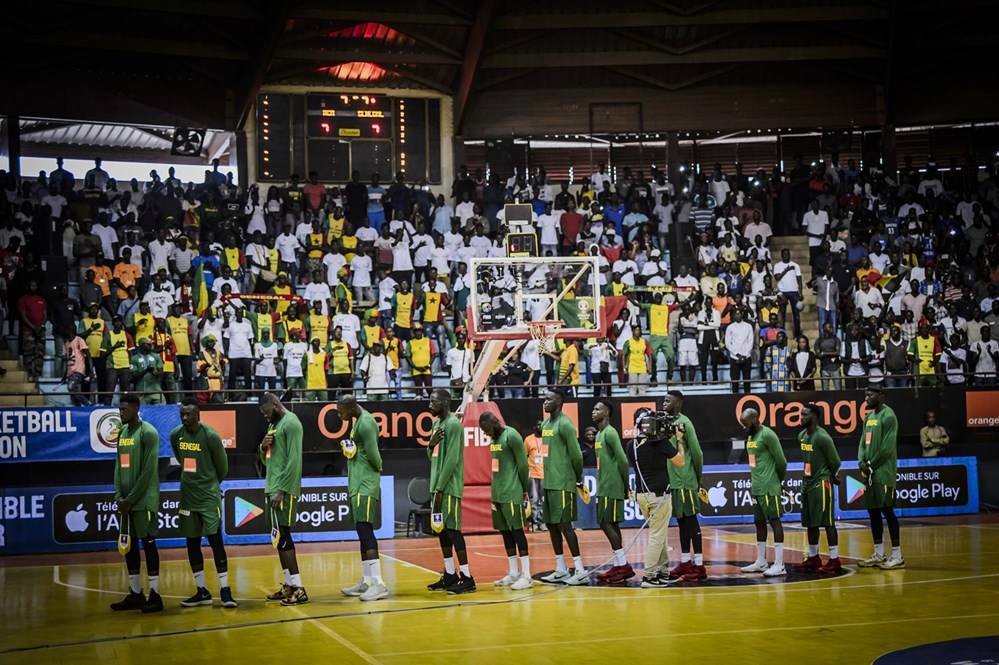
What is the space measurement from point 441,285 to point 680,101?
42.2ft

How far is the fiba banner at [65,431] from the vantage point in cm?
2158

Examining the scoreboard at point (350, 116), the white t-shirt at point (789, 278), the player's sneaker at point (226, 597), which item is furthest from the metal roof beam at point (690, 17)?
the player's sneaker at point (226, 597)

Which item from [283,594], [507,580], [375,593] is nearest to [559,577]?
[507,580]

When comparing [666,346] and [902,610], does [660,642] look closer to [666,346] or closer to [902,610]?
[902,610]

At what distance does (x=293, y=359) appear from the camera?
24.6 meters

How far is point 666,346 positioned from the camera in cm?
2631

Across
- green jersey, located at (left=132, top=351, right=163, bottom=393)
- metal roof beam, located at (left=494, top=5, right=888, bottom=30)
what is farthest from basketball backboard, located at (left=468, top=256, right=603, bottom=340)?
metal roof beam, located at (left=494, top=5, right=888, bottom=30)

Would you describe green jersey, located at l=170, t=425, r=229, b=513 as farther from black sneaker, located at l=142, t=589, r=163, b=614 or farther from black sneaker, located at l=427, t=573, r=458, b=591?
black sneaker, located at l=427, t=573, r=458, b=591

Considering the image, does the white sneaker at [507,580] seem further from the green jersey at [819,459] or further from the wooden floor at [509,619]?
the green jersey at [819,459]

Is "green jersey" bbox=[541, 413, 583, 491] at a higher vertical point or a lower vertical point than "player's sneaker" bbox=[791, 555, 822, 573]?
higher

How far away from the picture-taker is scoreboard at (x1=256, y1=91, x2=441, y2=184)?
34438 mm

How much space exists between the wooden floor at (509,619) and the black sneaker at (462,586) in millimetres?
165

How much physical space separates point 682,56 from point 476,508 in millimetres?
18796

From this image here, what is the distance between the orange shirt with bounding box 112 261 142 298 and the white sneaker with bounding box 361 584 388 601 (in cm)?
1390
